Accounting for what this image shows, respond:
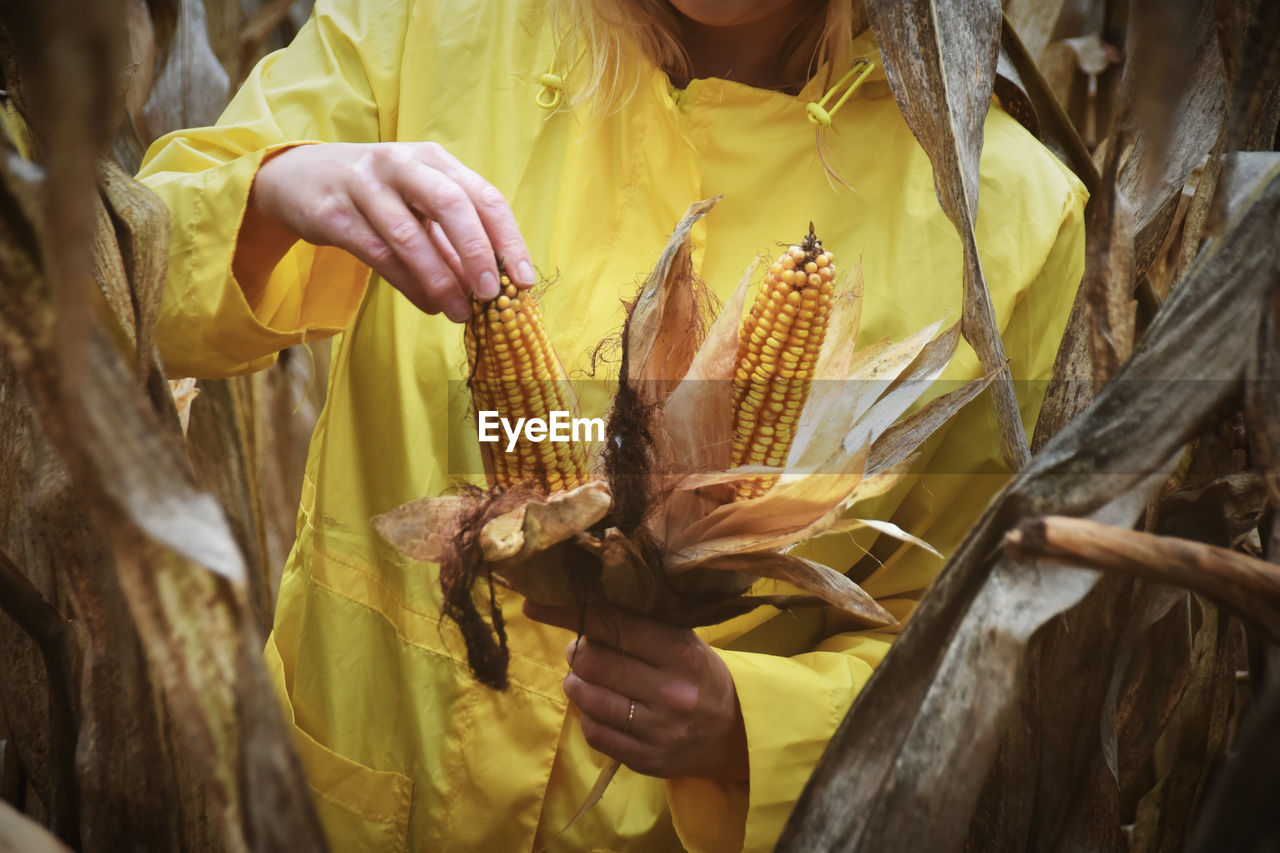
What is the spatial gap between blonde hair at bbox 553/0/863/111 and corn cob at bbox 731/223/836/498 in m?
0.30

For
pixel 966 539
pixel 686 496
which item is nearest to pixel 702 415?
pixel 686 496

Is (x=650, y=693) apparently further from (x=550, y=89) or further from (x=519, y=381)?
(x=550, y=89)

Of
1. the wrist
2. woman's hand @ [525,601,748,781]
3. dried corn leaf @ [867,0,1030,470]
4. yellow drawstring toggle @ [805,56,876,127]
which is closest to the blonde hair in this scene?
yellow drawstring toggle @ [805,56,876,127]

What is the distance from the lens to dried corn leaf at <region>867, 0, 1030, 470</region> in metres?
0.50

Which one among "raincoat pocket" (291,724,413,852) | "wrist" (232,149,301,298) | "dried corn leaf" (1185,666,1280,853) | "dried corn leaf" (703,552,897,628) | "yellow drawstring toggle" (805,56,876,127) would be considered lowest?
"raincoat pocket" (291,724,413,852)

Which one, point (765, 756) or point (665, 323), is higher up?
point (665, 323)

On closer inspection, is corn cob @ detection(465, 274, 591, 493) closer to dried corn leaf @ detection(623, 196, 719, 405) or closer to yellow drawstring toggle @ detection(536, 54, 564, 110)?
dried corn leaf @ detection(623, 196, 719, 405)

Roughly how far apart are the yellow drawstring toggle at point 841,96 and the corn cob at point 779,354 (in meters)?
0.24

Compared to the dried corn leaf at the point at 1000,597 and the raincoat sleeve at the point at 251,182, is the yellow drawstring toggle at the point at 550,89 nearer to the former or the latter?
the raincoat sleeve at the point at 251,182

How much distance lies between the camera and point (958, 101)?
0.53m

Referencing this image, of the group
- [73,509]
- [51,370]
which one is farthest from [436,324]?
[51,370]

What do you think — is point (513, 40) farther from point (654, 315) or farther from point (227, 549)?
point (227, 549)

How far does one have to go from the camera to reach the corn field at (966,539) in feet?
0.73

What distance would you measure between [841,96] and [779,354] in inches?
13.2
